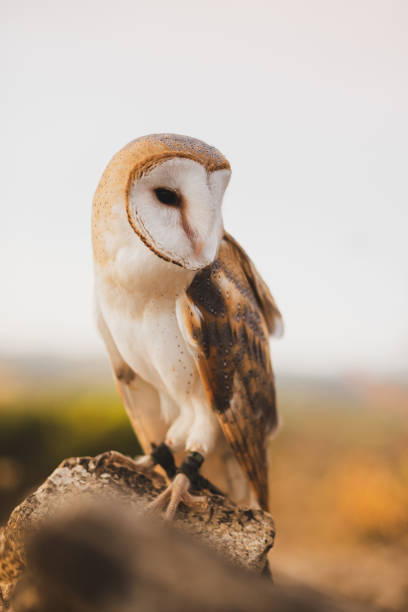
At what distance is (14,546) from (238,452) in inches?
17.3

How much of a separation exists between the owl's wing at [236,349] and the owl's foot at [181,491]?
9cm

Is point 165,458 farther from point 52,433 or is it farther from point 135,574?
point 52,433

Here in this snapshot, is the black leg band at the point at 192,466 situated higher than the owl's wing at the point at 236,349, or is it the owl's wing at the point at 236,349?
the owl's wing at the point at 236,349

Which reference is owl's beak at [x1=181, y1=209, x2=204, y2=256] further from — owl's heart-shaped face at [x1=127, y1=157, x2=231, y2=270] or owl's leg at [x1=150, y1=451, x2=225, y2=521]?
owl's leg at [x1=150, y1=451, x2=225, y2=521]

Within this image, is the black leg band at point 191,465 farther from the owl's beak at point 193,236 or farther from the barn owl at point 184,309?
the owl's beak at point 193,236

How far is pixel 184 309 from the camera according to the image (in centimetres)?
93

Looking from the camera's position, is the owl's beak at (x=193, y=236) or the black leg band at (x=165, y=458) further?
the black leg band at (x=165, y=458)

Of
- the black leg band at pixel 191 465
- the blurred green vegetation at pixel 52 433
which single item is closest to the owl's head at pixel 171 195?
the black leg band at pixel 191 465

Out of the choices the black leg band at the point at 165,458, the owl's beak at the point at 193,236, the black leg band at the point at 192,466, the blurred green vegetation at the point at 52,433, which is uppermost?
the owl's beak at the point at 193,236

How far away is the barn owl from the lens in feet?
2.88

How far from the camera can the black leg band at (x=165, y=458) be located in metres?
1.11

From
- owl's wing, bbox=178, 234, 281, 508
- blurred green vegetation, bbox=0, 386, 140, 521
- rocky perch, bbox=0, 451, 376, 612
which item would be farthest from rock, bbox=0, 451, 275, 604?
blurred green vegetation, bbox=0, 386, 140, 521

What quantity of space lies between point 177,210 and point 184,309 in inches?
7.1

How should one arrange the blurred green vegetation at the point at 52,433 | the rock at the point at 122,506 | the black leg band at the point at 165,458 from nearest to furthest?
1. the rock at the point at 122,506
2. the black leg band at the point at 165,458
3. the blurred green vegetation at the point at 52,433
